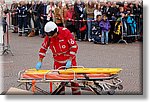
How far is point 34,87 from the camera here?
6.04 meters

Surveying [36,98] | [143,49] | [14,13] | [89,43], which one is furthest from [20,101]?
[89,43]

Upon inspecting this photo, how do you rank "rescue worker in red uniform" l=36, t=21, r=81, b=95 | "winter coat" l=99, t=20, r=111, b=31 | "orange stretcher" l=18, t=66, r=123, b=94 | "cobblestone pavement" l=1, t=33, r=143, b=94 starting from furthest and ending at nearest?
"winter coat" l=99, t=20, r=111, b=31
"cobblestone pavement" l=1, t=33, r=143, b=94
"rescue worker in red uniform" l=36, t=21, r=81, b=95
"orange stretcher" l=18, t=66, r=123, b=94

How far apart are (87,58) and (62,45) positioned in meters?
2.23

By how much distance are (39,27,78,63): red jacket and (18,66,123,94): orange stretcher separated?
272mm

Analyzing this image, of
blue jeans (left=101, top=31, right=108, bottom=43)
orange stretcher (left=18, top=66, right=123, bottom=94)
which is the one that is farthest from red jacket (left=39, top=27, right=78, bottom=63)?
blue jeans (left=101, top=31, right=108, bottom=43)

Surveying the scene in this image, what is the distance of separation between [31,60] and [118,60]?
1.47m

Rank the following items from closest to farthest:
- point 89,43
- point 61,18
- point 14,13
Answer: point 61,18 < point 14,13 < point 89,43

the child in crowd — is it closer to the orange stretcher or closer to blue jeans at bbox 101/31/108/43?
blue jeans at bbox 101/31/108/43

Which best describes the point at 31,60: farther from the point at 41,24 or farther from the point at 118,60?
the point at 118,60

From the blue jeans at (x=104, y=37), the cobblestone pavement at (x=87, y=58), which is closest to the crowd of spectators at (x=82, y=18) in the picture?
the blue jeans at (x=104, y=37)

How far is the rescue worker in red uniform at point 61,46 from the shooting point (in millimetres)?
6086

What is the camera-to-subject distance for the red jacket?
20.2 feet

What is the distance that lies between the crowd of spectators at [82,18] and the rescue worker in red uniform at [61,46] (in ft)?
A: 2.09

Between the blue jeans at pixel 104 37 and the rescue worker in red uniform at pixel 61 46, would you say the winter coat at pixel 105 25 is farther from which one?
the rescue worker in red uniform at pixel 61 46
